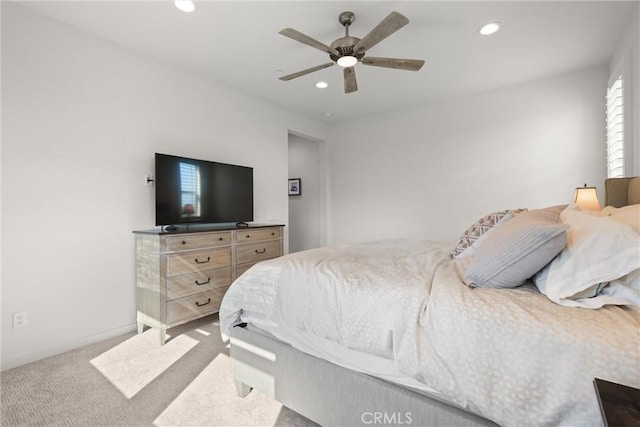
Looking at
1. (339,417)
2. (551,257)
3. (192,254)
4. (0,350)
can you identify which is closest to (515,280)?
(551,257)

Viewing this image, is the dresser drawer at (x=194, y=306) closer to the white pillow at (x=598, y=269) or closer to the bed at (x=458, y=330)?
the bed at (x=458, y=330)

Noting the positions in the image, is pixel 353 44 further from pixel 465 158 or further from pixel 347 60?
pixel 465 158

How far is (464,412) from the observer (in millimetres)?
1024

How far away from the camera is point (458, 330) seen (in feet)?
3.22

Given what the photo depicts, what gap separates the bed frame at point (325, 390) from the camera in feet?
3.59

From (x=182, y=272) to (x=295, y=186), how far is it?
341 centimetres

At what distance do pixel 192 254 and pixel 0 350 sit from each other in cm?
137

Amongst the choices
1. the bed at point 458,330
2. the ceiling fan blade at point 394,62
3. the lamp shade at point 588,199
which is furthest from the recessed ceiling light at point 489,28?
the bed at point 458,330

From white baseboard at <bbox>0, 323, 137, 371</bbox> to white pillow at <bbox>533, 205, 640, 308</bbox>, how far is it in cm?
319

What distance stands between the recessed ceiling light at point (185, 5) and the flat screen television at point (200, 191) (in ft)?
4.00

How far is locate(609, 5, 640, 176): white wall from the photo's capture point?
2.31 metres

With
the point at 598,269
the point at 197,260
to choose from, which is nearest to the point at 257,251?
the point at 197,260

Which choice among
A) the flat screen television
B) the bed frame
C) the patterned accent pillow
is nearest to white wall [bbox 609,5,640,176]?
the patterned accent pillow

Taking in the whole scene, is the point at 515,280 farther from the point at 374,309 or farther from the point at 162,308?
the point at 162,308
